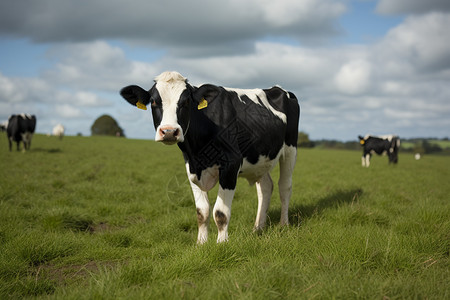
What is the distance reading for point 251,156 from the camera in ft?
16.6

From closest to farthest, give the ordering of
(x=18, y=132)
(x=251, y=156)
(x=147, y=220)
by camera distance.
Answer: (x=251, y=156) → (x=147, y=220) → (x=18, y=132)

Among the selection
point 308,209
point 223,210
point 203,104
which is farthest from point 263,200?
point 203,104

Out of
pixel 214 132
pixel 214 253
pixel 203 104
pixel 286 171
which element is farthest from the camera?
pixel 286 171

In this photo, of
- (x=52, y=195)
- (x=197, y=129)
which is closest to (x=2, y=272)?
(x=197, y=129)

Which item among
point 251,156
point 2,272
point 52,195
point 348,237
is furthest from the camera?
point 52,195

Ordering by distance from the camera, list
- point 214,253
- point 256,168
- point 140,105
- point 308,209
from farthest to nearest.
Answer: point 308,209, point 256,168, point 140,105, point 214,253

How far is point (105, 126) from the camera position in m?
88.8

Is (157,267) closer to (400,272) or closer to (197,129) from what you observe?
(197,129)

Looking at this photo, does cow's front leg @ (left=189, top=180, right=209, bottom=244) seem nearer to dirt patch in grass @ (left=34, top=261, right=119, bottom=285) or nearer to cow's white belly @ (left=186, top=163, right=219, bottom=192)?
cow's white belly @ (left=186, top=163, right=219, bottom=192)

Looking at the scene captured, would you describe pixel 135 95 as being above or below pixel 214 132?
above

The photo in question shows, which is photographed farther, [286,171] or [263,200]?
[286,171]

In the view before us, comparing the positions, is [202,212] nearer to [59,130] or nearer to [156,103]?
[156,103]

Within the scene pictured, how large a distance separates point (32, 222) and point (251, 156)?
406 centimetres

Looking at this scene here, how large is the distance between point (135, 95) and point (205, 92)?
3.04 ft
